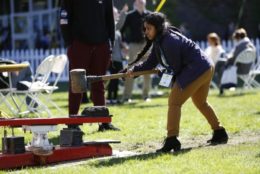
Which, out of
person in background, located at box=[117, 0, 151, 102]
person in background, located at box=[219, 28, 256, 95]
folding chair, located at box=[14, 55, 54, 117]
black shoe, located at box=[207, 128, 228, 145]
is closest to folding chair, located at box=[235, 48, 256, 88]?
person in background, located at box=[219, 28, 256, 95]

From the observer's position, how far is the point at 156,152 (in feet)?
24.8

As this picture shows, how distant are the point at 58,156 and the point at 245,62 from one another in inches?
368

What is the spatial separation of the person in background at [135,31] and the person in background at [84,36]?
15.7 feet

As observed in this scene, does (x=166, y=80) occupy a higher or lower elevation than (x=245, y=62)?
higher

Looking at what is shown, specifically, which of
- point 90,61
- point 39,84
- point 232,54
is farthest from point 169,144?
point 232,54

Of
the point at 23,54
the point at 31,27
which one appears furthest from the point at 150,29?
the point at 31,27

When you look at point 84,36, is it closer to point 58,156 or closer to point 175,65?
point 175,65

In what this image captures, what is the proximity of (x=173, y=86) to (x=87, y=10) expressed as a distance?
2.19 meters

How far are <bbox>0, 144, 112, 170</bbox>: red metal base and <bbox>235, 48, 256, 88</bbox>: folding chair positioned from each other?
28.4ft

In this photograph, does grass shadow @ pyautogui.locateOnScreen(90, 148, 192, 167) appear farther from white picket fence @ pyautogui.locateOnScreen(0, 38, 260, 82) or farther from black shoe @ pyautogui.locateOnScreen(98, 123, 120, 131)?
white picket fence @ pyautogui.locateOnScreen(0, 38, 260, 82)

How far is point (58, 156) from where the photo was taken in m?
7.18

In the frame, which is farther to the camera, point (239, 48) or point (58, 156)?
point (239, 48)

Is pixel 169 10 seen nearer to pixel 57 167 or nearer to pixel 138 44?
pixel 138 44

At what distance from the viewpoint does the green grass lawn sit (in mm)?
6562
